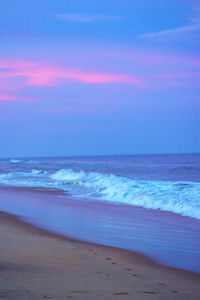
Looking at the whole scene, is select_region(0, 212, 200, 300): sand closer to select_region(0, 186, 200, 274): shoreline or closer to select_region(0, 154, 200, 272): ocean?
select_region(0, 186, 200, 274): shoreline

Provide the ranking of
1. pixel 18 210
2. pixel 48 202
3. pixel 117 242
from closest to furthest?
pixel 117 242, pixel 18 210, pixel 48 202

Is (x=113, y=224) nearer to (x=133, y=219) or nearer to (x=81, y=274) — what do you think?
(x=133, y=219)

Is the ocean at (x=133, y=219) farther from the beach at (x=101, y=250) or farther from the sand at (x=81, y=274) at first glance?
the sand at (x=81, y=274)

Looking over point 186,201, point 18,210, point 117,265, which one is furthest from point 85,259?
point 186,201

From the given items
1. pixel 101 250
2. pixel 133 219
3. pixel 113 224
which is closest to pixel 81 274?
pixel 101 250

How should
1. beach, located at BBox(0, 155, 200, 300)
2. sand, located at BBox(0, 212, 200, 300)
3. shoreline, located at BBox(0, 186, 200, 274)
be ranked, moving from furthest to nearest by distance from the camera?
shoreline, located at BBox(0, 186, 200, 274), beach, located at BBox(0, 155, 200, 300), sand, located at BBox(0, 212, 200, 300)

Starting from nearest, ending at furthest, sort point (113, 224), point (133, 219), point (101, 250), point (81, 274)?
1. point (81, 274)
2. point (101, 250)
3. point (113, 224)
4. point (133, 219)

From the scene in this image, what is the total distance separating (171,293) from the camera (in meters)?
5.27

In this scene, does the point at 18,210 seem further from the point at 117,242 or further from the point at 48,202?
the point at 117,242

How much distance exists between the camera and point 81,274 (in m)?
5.89

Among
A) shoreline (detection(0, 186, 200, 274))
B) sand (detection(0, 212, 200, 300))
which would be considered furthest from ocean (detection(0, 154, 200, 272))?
sand (detection(0, 212, 200, 300))

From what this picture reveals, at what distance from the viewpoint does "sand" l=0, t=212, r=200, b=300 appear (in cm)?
492

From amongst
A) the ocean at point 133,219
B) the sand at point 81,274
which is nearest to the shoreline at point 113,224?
the ocean at point 133,219

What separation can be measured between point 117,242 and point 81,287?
12.4 feet
